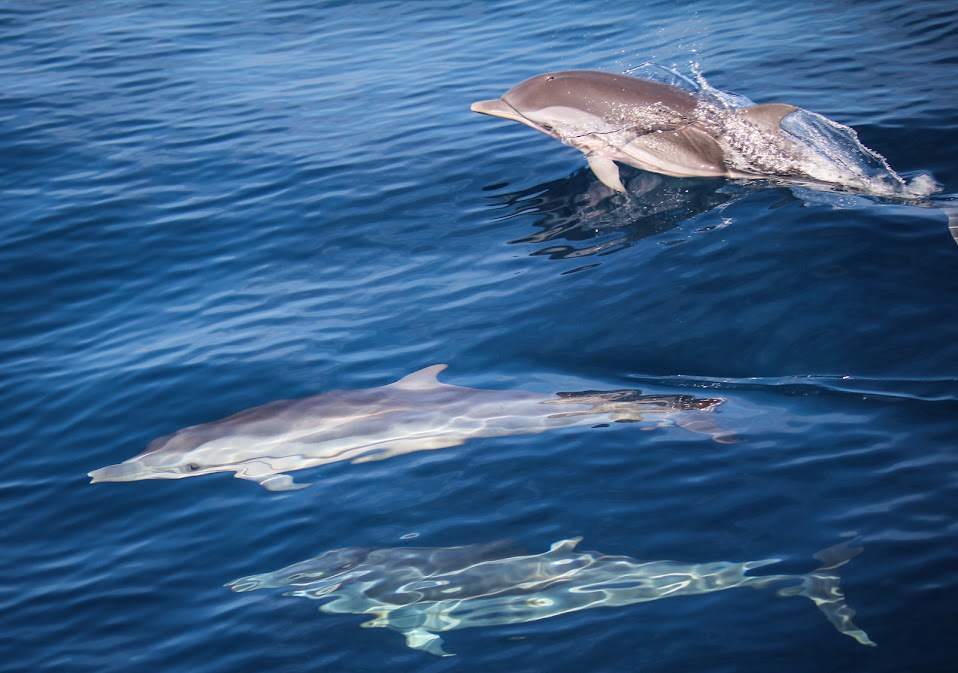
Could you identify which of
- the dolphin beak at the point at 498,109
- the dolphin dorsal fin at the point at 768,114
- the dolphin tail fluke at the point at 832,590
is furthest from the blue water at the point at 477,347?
the dolphin beak at the point at 498,109

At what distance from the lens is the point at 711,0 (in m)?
17.4

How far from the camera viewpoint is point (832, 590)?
4.42 m

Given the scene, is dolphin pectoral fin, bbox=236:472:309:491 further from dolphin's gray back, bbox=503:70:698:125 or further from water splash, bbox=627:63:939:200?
water splash, bbox=627:63:939:200

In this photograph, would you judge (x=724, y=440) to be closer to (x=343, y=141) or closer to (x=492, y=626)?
(x=492, y=626)

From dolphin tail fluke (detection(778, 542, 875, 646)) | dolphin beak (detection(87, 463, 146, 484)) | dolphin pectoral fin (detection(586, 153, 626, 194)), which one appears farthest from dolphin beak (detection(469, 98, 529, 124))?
dolphin tail fluke (detection(778, 542, 875, 646))

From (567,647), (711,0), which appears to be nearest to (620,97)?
(567,647)

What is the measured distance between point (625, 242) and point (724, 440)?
3251mm

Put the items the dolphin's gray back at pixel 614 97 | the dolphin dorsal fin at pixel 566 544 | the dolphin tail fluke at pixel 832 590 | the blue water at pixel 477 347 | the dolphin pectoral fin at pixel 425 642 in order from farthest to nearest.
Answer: the dolphin's gray back at pixel 614 97
the dolphin dorsal fin at pixel 566 544
the blue water at pixel 477 347
the dolphin pectoral fin at pixel 425 642
the dolphin tail fluke at pixel 832 590

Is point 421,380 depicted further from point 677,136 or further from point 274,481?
point 677,136

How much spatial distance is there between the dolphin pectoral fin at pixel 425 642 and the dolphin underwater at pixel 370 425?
183 cm

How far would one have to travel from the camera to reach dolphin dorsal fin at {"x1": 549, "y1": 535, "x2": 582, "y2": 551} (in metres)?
5.12

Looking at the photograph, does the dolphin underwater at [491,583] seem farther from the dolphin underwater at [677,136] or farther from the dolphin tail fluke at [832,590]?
the dolphin underwater at [677,136]

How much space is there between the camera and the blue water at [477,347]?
4.77 m

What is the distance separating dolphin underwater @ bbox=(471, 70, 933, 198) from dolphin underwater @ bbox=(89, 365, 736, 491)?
3.85m
